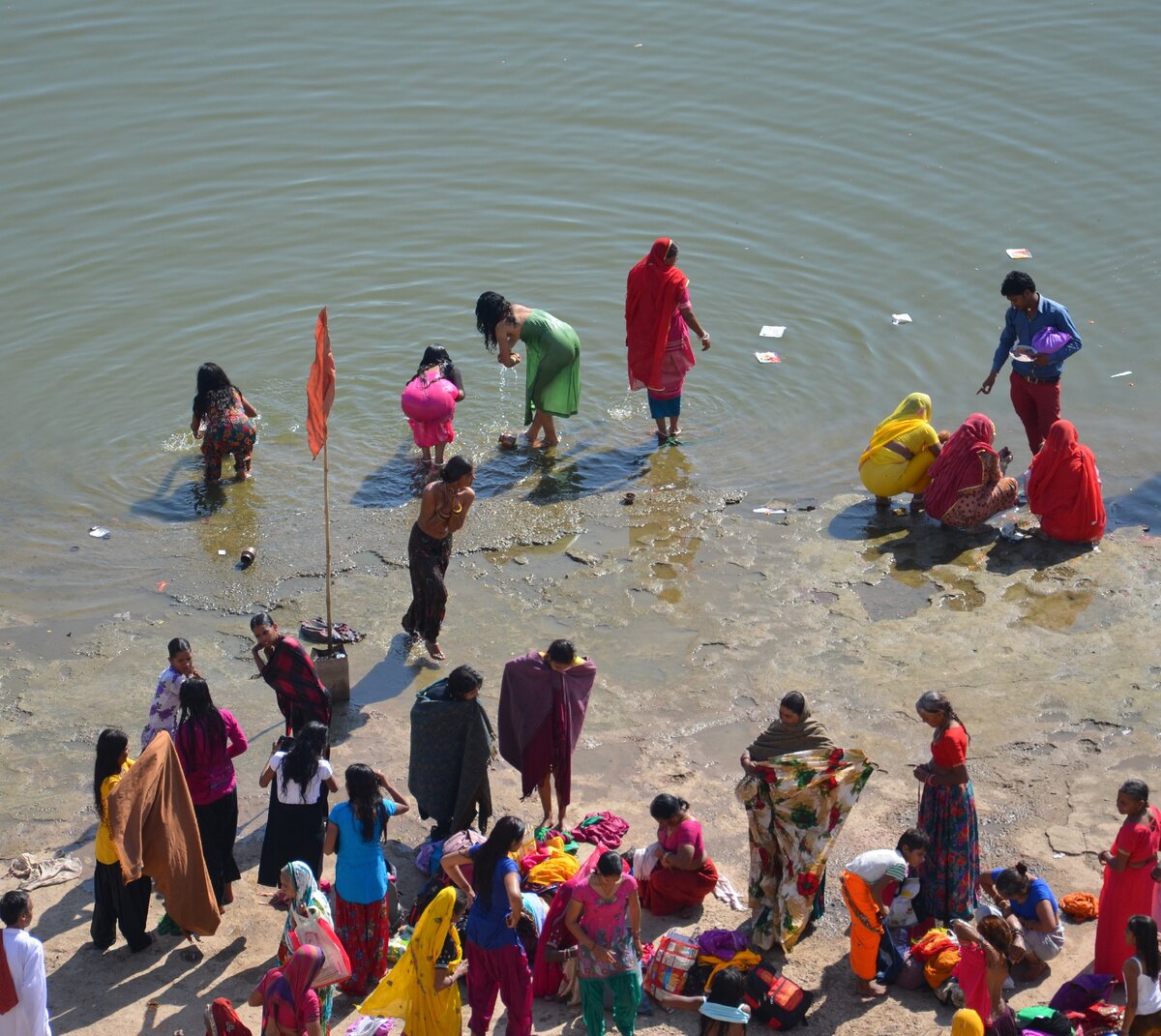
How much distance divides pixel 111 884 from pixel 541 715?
214cm

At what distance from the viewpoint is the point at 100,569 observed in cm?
1002

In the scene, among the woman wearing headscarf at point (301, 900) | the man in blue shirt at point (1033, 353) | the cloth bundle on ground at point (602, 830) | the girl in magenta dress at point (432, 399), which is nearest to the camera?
the woman wearing headscarf at point (301, 900)

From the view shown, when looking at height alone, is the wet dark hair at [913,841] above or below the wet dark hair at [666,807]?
below

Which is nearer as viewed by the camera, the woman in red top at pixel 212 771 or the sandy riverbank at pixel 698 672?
the woman in red top at pixel 212 771

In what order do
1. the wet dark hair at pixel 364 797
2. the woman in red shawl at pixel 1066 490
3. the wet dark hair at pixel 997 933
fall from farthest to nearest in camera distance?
the woman in red shawl at pixel 1066 490
the wet dark hair at pixel 364 797
the wet dark hair at pixel 997 933

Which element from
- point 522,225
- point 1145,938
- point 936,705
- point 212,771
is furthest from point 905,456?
point 522,225

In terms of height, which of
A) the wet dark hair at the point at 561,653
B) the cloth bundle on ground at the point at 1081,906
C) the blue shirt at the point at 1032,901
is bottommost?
the cloth bundle on ground at the point at 1081,906

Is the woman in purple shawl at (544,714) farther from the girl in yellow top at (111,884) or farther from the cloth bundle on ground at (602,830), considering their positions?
the girl in yellow top at (111,884)

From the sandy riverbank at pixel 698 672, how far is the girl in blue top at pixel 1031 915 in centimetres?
13

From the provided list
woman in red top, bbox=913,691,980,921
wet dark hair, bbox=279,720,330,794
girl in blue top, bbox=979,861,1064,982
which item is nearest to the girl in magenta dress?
wet dark hair, bbox=279,720,330,794

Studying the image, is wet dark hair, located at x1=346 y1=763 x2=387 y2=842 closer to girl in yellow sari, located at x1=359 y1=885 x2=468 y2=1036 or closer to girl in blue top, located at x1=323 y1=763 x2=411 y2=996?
girl in blue top, located at x1=323 y1=763 x2=411 y2=996

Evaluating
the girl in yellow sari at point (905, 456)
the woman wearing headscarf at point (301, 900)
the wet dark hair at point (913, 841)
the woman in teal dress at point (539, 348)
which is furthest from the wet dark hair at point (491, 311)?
the woman wearing headscarf at point (301, 900)

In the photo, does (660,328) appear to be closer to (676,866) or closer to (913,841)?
(676,866)

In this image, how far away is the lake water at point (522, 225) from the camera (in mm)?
11742
